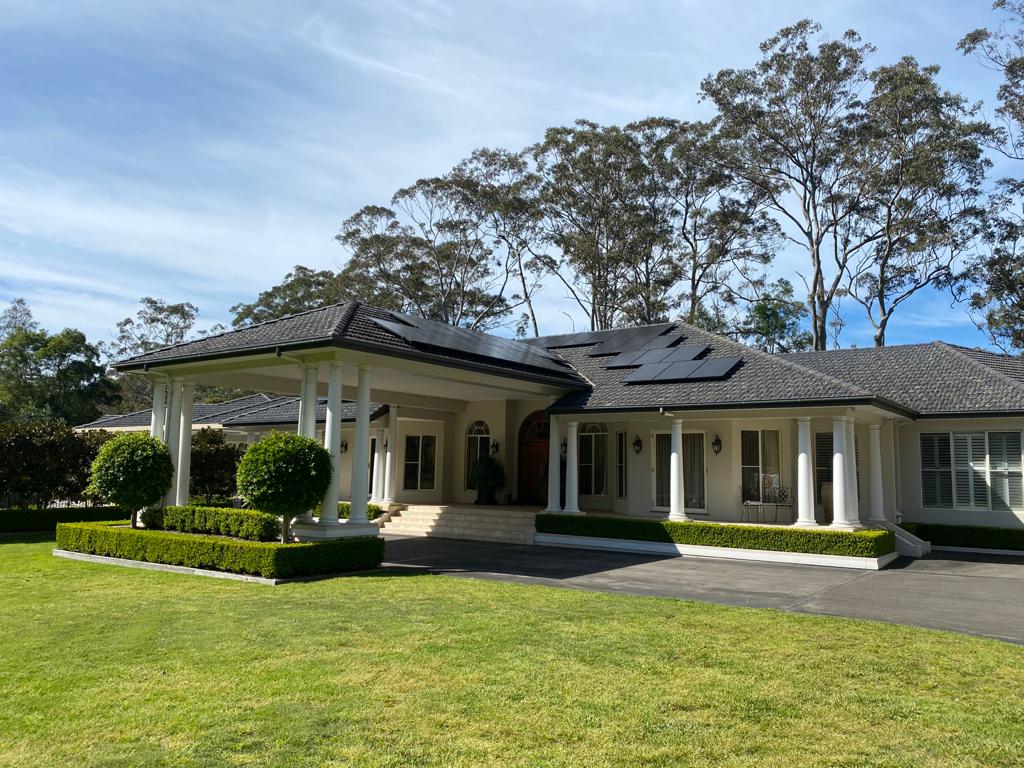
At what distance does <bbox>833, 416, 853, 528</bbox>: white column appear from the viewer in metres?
15.0

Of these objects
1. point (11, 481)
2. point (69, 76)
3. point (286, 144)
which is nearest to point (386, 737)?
point (69, 76)

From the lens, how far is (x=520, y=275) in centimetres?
3941

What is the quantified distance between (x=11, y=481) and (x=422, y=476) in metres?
11.0

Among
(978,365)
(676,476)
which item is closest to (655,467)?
(676,476)

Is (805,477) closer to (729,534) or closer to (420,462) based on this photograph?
(729,534)

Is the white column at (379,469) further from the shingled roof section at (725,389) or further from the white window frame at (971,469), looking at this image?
the white window frame at (971,469)

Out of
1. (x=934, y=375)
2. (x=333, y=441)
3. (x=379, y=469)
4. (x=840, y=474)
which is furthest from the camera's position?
(x=379, y=469)

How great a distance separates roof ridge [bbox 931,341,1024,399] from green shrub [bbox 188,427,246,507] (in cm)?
2088

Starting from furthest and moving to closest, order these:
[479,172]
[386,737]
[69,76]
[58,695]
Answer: [479,172] → [69,76] → [58,695] → [386,737]

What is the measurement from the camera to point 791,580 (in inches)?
488

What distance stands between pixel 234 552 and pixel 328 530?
1582 mm

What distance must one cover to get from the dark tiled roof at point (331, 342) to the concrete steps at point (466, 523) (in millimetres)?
3961

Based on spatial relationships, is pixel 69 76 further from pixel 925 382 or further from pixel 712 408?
pixel 925 382

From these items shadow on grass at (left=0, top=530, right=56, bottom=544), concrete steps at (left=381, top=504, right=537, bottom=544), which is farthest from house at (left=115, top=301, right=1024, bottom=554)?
shadow on grass at (left=0, top=530, right=56, bottom=544)
